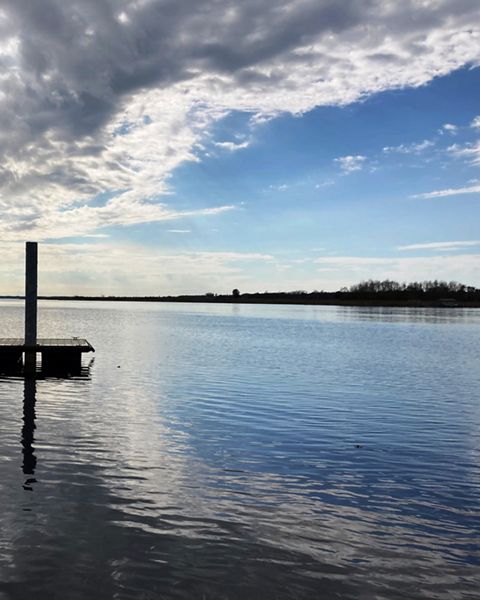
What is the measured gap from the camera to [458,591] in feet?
22.6

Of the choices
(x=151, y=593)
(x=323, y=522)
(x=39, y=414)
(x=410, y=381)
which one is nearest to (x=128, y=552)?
(x=151, y=593)

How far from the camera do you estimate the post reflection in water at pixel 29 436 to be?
11297 mm

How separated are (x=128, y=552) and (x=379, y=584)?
3.55 m

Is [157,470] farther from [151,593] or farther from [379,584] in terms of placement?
[379,584]

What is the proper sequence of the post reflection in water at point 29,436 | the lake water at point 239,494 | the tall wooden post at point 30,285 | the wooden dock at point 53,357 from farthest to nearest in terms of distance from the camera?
the wooden dock at point 53,357, the tall wooden post at point 30,285, the post reflection in water at point 29,436, the lake water at point 239,494

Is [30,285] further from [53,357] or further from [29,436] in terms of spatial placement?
[29,436]

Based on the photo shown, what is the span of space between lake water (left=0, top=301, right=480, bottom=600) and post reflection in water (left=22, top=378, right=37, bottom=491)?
63 millimetres

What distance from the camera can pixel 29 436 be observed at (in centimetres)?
1467

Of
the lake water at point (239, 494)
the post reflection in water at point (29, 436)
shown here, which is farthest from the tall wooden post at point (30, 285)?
the lake water at point (239, 494)

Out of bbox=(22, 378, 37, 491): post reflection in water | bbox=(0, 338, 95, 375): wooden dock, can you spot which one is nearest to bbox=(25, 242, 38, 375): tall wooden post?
bbox=(0, 338, 95, 375): wooden dock

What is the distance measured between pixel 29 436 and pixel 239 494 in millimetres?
7312

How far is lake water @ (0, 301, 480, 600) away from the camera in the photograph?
7129 millimetres

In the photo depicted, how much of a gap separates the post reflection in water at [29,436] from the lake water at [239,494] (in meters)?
0.06

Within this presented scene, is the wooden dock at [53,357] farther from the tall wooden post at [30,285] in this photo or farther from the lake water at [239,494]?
the lake water at [239,494]
